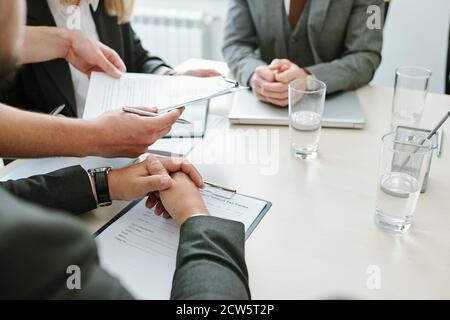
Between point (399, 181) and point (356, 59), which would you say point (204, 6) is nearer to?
point (356, 59)

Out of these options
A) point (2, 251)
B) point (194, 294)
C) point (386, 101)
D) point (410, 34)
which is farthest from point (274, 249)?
point (410, 34)

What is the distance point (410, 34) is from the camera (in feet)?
7.52

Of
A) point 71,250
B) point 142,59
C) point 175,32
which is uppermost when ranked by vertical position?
point 71,250

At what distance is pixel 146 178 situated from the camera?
A: 2.86 feet

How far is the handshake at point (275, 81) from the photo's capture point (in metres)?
1.22

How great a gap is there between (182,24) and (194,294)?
2.15 meters

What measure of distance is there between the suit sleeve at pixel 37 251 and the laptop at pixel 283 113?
32.0 inches

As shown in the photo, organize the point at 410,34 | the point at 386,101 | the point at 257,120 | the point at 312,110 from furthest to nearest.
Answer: the point at 410,34
the point at 386,101
the point at 257,120
the point at 312,110

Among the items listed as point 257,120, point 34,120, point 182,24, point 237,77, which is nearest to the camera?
point 34,120

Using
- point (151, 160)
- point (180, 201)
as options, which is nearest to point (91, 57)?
point (151, 160)

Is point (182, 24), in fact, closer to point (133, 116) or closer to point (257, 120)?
point (257, 120)

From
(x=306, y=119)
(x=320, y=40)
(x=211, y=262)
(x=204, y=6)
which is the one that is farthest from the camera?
(x=204, y=6)

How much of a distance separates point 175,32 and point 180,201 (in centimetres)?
192

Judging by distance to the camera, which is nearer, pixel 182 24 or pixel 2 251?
pixel 2 251
